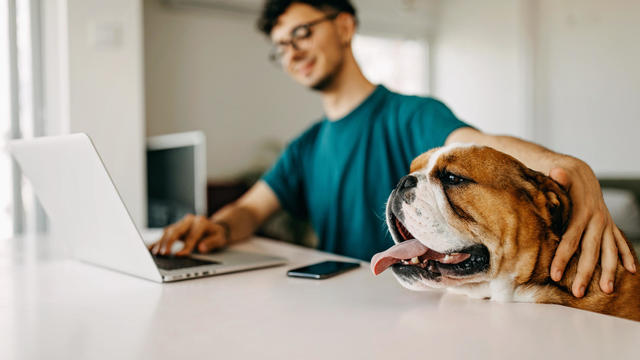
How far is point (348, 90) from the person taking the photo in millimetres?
1569

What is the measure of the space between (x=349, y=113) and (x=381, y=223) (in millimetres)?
351

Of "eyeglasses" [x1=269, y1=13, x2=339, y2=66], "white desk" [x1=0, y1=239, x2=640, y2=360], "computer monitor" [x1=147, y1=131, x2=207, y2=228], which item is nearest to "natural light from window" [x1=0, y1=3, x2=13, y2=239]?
"computer monitor" [x1=147, y1=131, x2=207, y2=228]

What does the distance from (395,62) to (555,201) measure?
465 centimetres

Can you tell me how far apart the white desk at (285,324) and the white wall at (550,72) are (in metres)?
3.88

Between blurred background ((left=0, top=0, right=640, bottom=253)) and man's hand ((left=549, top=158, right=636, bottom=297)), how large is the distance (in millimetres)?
2208

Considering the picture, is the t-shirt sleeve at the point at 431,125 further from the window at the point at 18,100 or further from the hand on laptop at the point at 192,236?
the window at the point at 18,100

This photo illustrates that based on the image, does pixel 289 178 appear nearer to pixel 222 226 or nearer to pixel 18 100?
pixel 222 226

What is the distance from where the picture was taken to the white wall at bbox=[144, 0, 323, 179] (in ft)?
11.9

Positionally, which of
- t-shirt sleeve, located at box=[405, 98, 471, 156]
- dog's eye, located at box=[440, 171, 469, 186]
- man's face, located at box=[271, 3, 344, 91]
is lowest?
dog's eye, located at box=[440, 171, 469, 186]

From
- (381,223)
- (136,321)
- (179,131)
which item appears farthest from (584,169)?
(179,131)

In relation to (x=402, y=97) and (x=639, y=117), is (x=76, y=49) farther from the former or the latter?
(x=639, y=117)

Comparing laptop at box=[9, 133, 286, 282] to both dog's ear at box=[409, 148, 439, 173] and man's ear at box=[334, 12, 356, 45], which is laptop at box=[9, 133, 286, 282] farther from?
man's ear at box=[334, 12, 356, 45]

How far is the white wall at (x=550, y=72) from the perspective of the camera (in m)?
3.94

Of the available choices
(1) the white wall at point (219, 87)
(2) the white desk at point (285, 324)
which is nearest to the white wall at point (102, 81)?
(1) the white wall at point (219, 87)
